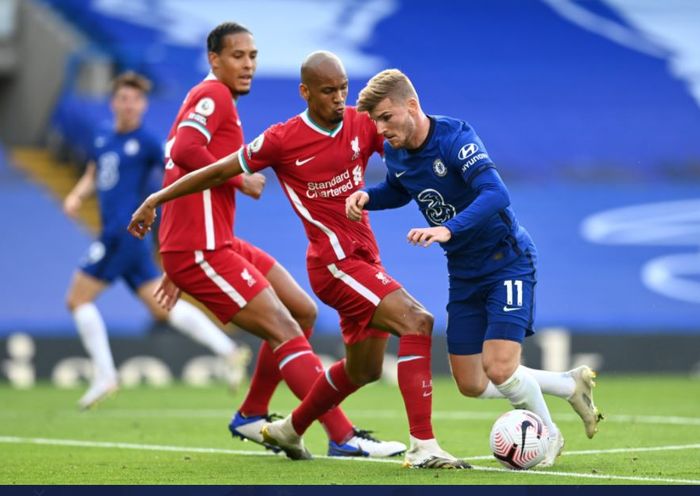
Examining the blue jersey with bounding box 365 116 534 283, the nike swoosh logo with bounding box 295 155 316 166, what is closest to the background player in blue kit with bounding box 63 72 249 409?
the nike swoosh logo with bounding box 295 155 316 166

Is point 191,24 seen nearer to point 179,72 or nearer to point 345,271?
point 179,72

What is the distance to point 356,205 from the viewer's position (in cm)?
625

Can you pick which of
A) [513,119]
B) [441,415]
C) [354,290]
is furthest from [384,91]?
[513,119]

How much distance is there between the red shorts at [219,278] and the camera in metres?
7.14

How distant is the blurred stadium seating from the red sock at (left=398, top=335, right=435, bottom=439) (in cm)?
894

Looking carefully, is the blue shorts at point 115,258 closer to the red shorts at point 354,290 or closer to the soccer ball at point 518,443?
the red shorts at point 354,290

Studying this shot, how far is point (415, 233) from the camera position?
18.8 feet

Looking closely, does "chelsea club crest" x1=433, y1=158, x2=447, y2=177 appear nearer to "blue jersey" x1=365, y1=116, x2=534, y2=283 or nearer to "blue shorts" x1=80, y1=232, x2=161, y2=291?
"blue jersey" x1=365, y1=116, x2=534, y2=283

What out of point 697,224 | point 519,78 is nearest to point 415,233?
point 697,224

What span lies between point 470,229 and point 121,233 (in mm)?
5693

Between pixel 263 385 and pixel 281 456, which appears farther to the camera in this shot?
pixel 263 385

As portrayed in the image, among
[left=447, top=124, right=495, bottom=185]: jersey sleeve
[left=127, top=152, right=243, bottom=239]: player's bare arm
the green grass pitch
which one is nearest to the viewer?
the green grass pitch

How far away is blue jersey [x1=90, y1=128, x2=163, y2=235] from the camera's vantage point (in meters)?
11.1

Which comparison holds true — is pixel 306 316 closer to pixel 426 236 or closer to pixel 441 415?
pixel 426 236
